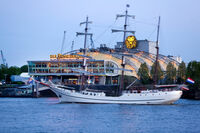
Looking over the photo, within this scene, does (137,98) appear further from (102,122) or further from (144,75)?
(144,75)

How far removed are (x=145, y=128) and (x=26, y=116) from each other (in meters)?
26.2

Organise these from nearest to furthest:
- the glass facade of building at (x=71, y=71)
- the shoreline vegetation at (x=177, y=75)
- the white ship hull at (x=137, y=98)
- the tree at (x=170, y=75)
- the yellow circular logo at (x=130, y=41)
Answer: the white ship hull at (x=137, y=98), the shoreline vegetation at (x=177, y=75), the tree at (x=170, y=75), the glass facade of building at (x=71, y=71), the yellow circular logo at (x=130, y=41)

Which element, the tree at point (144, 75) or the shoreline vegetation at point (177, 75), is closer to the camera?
the shoreline vegetation at point (177, 75)

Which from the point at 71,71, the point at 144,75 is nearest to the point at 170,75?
the point at 144,75

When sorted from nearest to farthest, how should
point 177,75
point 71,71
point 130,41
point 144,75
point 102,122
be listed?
point 102,122
point 144,75
point 177,75
point 71,71
point 130,41

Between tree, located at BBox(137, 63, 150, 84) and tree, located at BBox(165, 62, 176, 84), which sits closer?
tree, located at BBox(137, 63, 150, 84)

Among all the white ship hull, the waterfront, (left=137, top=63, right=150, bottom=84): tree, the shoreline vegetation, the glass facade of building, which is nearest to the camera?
the waterfront

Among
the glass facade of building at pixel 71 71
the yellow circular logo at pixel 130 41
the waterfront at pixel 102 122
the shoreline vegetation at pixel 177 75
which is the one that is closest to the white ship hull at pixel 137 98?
the waterfront at pixel 102 122

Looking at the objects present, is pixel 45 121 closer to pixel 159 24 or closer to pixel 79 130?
pixel 79 130

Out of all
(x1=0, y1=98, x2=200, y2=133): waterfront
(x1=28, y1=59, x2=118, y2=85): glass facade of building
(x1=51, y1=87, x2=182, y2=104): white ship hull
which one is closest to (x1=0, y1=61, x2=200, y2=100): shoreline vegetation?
(x1=28, y1=59, x2=118, y2=85): glass facade of building

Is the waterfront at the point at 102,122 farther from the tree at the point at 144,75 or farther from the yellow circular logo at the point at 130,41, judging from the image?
the yellow circular logo at the point at 130,41

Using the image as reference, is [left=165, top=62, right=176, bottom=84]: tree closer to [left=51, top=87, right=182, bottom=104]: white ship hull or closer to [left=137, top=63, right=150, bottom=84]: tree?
[left=137, top=63, right=150, bottom=84]: tree

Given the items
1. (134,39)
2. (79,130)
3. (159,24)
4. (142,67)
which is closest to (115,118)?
(79,130)

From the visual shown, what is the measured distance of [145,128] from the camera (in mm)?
63969
